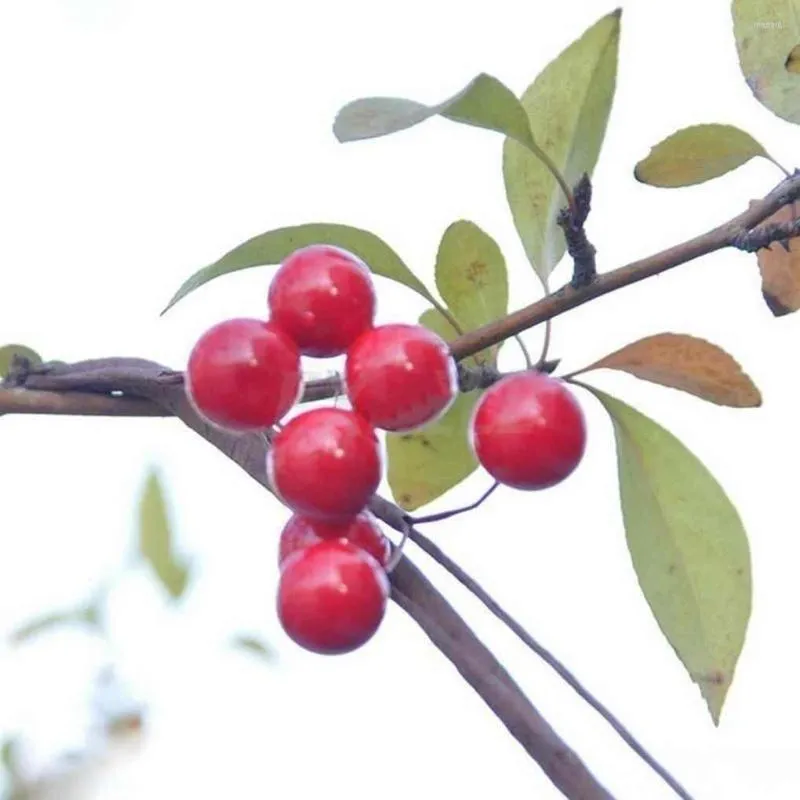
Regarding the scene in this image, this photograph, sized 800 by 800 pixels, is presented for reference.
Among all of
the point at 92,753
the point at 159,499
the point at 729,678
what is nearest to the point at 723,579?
the point at 729,678

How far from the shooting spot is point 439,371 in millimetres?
336

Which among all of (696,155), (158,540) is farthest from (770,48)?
(158,540)

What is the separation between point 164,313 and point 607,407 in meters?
0.17

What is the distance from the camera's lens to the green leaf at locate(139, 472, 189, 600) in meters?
0.75

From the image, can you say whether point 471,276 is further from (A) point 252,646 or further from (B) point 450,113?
(A) point 252,646

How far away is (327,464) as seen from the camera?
323mm

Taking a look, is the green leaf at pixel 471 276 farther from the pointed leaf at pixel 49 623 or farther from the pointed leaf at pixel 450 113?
the pointed leaf at pixel 49 623

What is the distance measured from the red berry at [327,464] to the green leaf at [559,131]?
133 millimetres

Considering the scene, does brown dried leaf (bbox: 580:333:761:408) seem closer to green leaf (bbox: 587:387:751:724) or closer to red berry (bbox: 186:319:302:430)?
green leaf (bbox: 587:387:751:724)

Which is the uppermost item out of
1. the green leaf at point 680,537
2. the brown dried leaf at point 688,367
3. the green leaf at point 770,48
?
the green leaf at point 770,48

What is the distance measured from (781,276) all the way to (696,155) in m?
0.06

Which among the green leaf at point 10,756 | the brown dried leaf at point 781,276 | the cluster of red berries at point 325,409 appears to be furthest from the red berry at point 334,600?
the green leaf at point 10,756

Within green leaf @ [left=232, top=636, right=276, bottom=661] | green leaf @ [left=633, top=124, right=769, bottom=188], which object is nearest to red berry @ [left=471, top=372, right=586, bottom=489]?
green leaf @ [left=633, top=124, right=769, bottom=188]

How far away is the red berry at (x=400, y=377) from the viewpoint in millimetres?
329
